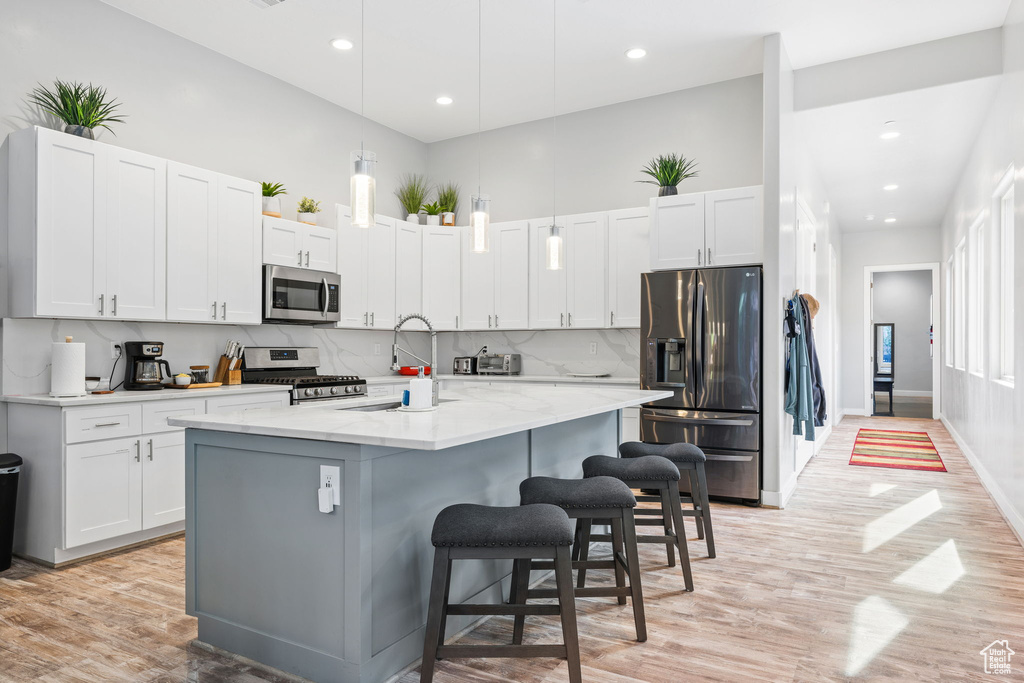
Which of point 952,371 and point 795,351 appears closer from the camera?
point 795,351

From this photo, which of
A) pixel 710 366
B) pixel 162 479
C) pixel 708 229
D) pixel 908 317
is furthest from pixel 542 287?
pixel 908 317

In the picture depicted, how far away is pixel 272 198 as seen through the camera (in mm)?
4809

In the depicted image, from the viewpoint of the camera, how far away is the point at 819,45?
458 cm

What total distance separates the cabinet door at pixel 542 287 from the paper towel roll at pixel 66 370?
11.5 ft

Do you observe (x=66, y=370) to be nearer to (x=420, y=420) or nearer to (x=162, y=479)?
(x=162, y=479)

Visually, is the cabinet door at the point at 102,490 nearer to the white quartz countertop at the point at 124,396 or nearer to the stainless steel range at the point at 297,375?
the white quartz countertop at the point at 124,396

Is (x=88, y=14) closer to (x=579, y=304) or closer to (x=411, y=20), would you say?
(x=411, y=20)

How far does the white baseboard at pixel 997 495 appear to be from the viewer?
149 inches

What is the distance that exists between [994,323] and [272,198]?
5.38m

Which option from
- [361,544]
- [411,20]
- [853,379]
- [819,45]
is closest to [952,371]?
[853,379]

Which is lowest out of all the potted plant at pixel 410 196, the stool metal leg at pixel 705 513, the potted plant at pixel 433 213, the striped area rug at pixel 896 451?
the striped area rug at pixel 896 451

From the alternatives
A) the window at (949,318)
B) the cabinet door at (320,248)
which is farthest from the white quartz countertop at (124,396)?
the window at (949,318)

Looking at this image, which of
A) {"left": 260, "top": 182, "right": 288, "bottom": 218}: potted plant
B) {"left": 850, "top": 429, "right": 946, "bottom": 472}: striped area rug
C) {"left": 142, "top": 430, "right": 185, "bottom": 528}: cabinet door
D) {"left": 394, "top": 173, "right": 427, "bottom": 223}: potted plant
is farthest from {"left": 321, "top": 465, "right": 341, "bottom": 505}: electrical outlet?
{"left": 850, "top": 429, "right": 946, "bottom": 472}: striped area rug

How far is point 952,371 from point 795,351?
181 inches
